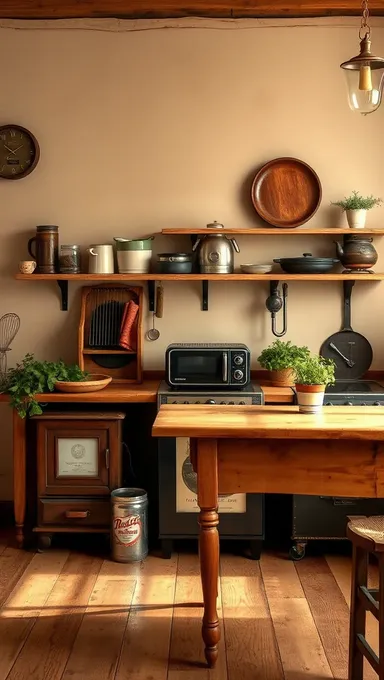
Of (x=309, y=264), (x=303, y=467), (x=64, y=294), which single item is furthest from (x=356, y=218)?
(x=303, y=467)

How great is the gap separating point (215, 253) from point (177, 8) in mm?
1399

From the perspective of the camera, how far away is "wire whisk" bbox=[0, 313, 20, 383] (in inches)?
207

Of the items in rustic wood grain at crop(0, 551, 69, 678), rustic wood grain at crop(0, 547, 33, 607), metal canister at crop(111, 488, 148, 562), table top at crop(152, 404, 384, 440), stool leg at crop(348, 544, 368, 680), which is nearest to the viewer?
stool leg at crop(348, 544, 368, 680)

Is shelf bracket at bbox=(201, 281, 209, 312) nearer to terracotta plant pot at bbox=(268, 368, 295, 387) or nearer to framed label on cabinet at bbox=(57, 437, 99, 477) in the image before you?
terracotta plant pot at bbox=(268, 368, 295, 387)

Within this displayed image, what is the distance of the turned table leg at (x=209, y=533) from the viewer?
336cm

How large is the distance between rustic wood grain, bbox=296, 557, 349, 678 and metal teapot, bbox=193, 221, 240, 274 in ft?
5.44

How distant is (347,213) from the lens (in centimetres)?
507

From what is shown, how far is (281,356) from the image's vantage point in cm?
495

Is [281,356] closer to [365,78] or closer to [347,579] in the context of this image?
[347,579]

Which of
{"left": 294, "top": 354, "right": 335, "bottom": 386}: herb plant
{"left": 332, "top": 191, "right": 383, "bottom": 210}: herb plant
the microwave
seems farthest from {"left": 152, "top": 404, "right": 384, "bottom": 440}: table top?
{"left": 332, "top": 191, "right": 383, "bottom": 210}: herb plant

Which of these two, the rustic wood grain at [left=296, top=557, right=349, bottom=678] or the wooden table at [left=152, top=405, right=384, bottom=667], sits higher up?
the wooden table at [left=152, top=405, right=384, bottom=667]

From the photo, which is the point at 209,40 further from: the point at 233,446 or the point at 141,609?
the point at 141,609

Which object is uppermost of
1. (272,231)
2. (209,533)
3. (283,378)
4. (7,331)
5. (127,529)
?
(272,231)

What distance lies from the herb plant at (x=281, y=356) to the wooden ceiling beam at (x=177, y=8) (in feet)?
6.16
